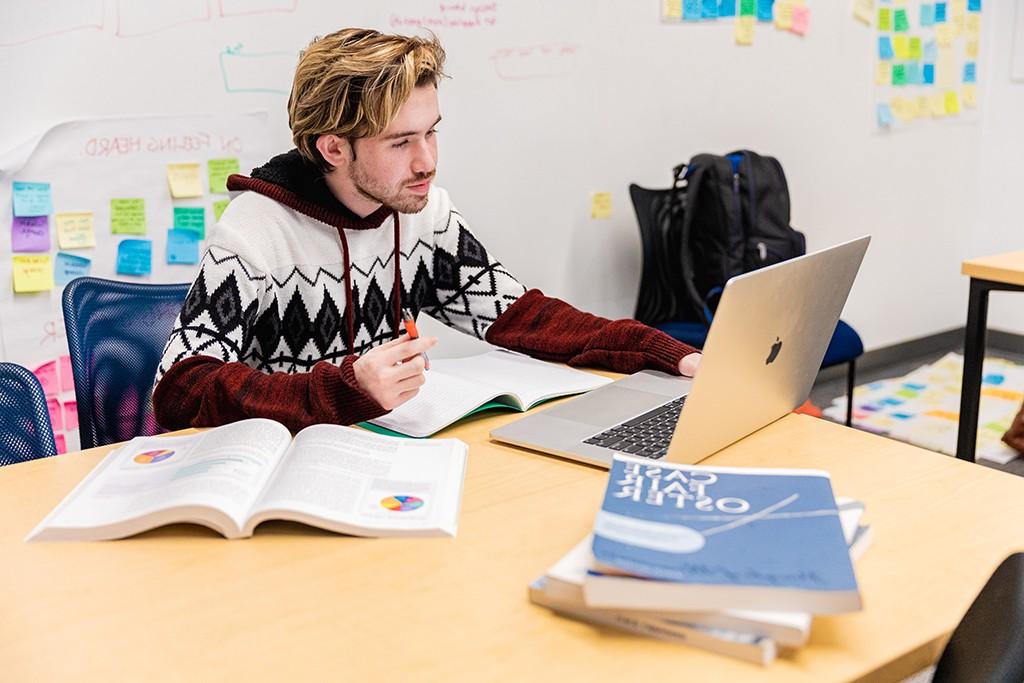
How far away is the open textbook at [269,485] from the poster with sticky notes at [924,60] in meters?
3.07

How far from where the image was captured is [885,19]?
3.81 meters

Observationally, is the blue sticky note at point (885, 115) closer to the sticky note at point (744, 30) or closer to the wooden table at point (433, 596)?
the sticky note at point (744, 30)

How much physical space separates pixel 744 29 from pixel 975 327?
1356mm

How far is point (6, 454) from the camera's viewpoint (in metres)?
1.50

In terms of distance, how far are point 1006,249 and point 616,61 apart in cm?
223

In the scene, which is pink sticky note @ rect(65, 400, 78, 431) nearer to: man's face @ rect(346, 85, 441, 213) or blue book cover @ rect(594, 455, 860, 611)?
man's face @ rect(346, 85, 441, 213)

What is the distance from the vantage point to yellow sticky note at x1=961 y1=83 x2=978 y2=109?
4211 mm

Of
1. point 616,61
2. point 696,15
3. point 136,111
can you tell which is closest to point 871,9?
point 696,15

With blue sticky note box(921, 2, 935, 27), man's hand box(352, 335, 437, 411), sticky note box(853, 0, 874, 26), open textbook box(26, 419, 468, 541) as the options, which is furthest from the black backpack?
open textbook box(26, 419, 468, 541)

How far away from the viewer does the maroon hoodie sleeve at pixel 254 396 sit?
4.46 feet

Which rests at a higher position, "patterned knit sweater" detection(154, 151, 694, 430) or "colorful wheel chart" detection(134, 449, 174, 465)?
"patterned knit sweater" detection(154, 151, 694, 430)

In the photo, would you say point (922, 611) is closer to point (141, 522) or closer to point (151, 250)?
point (141, 522)

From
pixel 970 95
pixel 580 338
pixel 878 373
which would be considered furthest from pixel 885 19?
pixel 580 338

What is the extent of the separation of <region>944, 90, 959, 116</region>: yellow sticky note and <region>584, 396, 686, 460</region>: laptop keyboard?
3.24 meters
